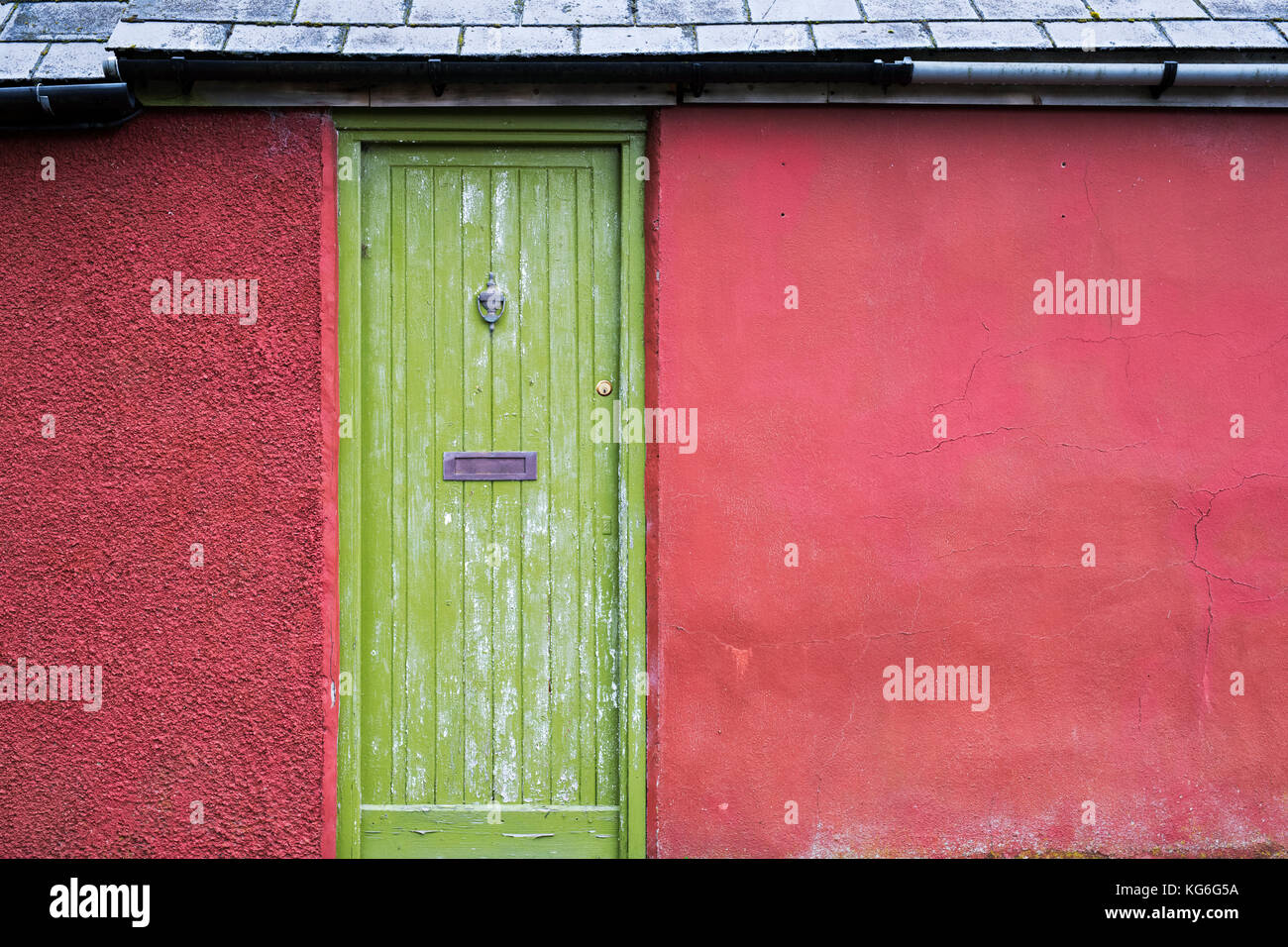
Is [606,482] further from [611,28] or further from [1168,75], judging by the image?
[1168,75]

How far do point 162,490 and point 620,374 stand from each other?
1722 mm

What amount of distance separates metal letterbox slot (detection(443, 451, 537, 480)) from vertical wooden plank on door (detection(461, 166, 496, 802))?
3 centimetres

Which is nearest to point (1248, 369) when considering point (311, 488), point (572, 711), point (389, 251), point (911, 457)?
point (911, 457)

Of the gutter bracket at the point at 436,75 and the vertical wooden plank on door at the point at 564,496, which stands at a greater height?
the gutter bracket at the point at 436,75

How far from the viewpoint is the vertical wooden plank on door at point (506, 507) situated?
3.63 metres

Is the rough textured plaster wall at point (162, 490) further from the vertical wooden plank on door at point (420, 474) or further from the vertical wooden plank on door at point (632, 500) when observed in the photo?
the vertical wooden plank on door at point (632, 500)

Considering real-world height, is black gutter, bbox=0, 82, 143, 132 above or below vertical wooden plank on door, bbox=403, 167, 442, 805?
above

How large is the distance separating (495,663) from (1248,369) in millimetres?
3049

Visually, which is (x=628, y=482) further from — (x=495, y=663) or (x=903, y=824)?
(x=903, y=824)

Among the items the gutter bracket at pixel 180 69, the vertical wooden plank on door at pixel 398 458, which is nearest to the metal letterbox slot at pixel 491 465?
the vertical wooden plank on door at pixel 398 458

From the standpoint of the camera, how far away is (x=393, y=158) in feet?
11.9

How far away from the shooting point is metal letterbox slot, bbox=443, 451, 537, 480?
3.63 meters

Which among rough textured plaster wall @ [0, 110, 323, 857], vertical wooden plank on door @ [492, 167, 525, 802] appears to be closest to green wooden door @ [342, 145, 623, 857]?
vertical wooden plank on door @ [492, 167, 525, 802]

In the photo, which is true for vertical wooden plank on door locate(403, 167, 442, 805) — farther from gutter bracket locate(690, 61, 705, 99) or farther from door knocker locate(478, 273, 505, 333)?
gutter bracket locate(690, 61, 705, 99)
